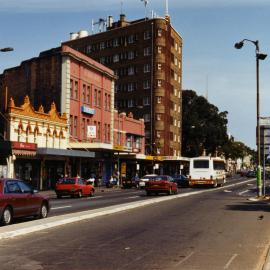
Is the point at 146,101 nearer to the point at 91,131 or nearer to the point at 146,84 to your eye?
the point at 146,84

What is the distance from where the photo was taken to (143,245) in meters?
13.5

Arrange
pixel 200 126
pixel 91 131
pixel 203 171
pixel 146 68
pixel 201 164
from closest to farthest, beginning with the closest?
pixel 201 164
pixel 203 171
pixel 91 131
pixel 146 68
pixel 200 126

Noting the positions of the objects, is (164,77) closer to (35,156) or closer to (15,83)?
(15,83)

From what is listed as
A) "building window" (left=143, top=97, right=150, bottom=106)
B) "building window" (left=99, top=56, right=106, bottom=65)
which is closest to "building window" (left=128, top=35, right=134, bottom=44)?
"building window" (left=99, top=56, right=106, bottom=65)

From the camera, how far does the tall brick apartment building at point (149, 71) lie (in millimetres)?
97188

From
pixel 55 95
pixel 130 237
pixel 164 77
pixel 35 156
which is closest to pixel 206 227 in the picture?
pixel 130 237

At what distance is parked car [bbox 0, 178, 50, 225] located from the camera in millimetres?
17822

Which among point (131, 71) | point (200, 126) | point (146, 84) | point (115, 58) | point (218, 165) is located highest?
point (115, 58)

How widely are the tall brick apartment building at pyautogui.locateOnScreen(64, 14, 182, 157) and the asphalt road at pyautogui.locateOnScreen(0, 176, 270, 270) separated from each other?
77.0m

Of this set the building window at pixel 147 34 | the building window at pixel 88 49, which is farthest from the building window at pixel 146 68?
the building window at pixel 88 49

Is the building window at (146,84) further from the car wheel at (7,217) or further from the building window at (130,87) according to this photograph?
the car wheel at (7,217)

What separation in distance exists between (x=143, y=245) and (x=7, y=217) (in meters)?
6.04

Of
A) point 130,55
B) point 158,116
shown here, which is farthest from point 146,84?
point 130,55

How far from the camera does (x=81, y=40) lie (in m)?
110
